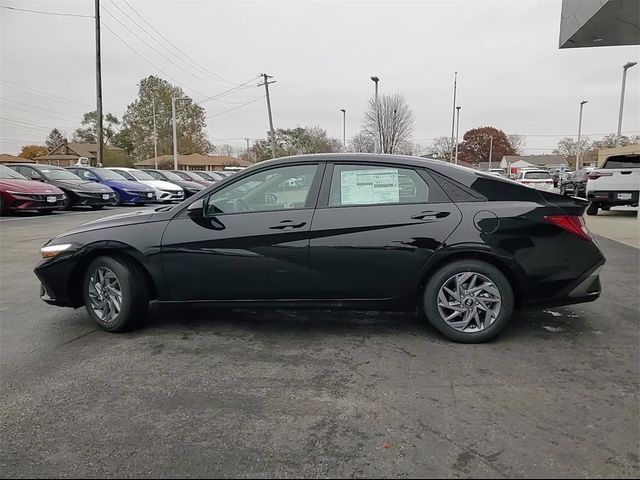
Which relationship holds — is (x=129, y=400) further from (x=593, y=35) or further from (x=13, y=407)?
(x=593, y=35)

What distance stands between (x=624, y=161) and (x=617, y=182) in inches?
30.0

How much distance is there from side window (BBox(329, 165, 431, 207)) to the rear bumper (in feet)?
38.8

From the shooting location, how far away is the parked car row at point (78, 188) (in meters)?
12.3

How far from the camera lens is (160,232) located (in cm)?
387

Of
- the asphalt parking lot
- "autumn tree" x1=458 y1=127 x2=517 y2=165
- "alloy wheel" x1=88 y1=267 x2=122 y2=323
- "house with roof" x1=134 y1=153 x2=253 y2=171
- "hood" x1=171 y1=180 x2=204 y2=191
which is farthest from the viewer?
"autumn tree" x1=458 y1=127 x2=517 y2=165

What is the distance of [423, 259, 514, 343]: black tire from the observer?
3598 mm

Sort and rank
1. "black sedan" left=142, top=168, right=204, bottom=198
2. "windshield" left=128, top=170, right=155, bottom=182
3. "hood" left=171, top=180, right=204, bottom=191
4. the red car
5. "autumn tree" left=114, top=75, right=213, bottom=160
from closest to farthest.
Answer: the red car, "windshield" left=128, top=170, right=155, bottom=182, "black sedan" left=142, top=168, right=204, bottom=198, "hood" left=171, top=180, right=204, bottom=191, "autumn tree" left=114, top=75, right=213, bottom=160

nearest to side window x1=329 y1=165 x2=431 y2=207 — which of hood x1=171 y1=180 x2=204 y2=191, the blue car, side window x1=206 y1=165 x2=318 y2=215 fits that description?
side window x1=206 y1=165 x2=318 y2=215

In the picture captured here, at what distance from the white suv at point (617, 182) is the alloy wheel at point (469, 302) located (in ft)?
38.2

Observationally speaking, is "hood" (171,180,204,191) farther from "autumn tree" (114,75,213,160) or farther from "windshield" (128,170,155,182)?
"autumn tree" (114,75,213,160)

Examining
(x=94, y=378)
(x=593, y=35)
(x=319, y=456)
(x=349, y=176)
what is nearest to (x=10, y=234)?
(x=94, y=378)

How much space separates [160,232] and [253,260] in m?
0.85

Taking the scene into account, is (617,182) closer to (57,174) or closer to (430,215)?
(430,215)

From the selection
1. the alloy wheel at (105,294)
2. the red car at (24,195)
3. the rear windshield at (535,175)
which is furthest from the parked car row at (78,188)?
the rear windshield at (535,175)
